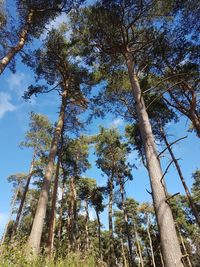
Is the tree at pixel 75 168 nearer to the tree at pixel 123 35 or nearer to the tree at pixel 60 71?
the tree at pixel 60 71

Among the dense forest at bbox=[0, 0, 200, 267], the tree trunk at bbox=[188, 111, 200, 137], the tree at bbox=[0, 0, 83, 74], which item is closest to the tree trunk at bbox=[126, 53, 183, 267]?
the dense forest at bbox=[0, 0, 200, 267]

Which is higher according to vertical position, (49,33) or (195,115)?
(49,33)

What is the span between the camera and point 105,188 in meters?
21.2

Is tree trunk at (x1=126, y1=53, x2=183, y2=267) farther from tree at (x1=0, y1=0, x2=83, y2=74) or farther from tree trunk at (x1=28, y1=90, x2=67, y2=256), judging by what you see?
tree at (x1=0, y1=0, x2=83, y2=74)

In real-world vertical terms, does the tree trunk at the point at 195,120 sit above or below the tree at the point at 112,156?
below

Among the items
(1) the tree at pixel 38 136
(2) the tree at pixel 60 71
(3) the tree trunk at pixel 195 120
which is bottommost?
(3) the tree trunk at pixel 195 120

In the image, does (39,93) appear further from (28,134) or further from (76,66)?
(28,134)

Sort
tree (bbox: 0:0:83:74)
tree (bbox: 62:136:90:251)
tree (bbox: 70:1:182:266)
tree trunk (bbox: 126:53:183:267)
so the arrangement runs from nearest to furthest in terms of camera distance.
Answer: tree trunk (bbox: 126:53:183:267)
tree (bbox: 70:1:182:266)
tree (bbox: 0:0:83:74)
tree (bbox: 62:136:90:251)

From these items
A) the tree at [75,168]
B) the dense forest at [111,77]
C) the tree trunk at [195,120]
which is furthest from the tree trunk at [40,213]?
the tree at [75,168]

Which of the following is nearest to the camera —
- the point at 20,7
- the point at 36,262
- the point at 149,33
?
the point at 36,262

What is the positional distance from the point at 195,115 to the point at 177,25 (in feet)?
14.7

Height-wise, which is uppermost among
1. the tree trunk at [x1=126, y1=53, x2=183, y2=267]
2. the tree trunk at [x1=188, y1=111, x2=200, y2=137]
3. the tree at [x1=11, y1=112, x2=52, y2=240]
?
the tree at [x1=11, y1=112, x2=52, y2=240]

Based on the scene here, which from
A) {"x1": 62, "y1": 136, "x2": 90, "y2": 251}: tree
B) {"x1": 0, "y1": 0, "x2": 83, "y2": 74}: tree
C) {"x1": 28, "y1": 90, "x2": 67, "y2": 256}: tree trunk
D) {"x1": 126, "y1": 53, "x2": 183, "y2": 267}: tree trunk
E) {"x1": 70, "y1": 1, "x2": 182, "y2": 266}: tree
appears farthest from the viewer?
{"x1": 62, "y1": 136, "x2": 90, "y2": 251}: tree

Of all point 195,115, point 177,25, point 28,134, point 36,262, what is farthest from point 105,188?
point 36,262
